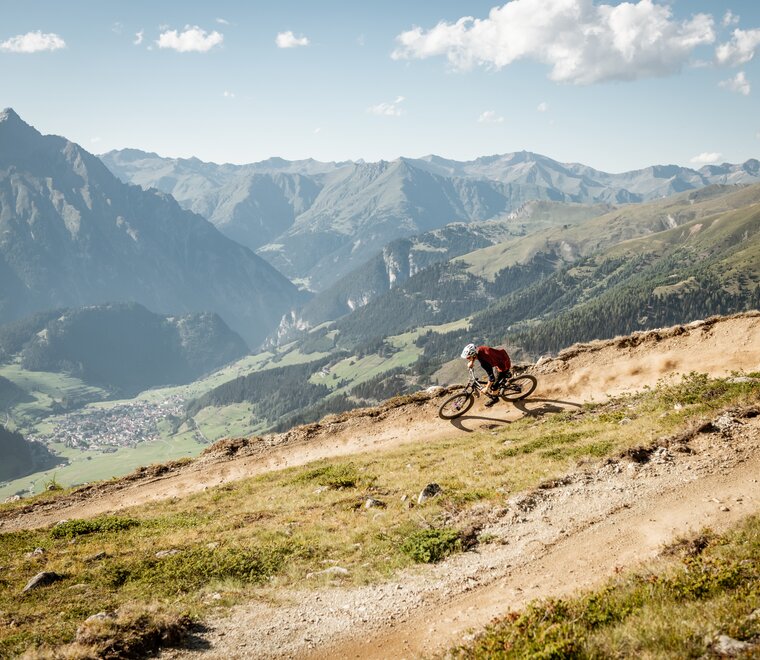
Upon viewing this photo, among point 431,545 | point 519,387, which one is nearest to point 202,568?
point 431,545

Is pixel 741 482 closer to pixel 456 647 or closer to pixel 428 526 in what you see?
pixel 428 526

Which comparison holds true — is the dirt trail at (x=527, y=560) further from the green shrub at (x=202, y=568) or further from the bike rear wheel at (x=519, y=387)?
the bike rear wheel at (x=519, y=387)

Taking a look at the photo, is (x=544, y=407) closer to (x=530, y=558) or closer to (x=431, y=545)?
(x=431, y=545)

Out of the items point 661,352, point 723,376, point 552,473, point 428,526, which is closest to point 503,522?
point 428,526

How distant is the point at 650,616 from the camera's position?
29.7 ft

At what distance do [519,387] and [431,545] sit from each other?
17.5 meters

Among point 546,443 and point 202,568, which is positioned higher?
point 546,443

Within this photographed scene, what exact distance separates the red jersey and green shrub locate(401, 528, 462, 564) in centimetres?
1465

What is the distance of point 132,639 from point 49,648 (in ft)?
5.61

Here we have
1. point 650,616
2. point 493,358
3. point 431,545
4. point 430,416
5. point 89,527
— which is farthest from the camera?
point 430,416

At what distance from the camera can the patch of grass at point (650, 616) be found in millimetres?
8266

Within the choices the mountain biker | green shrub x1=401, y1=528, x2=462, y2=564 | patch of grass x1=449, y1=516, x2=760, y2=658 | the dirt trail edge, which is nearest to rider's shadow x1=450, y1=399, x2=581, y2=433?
the mountain biker

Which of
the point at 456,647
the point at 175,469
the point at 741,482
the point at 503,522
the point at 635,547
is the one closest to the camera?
the point at 456,647

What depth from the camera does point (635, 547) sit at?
13.2 m
